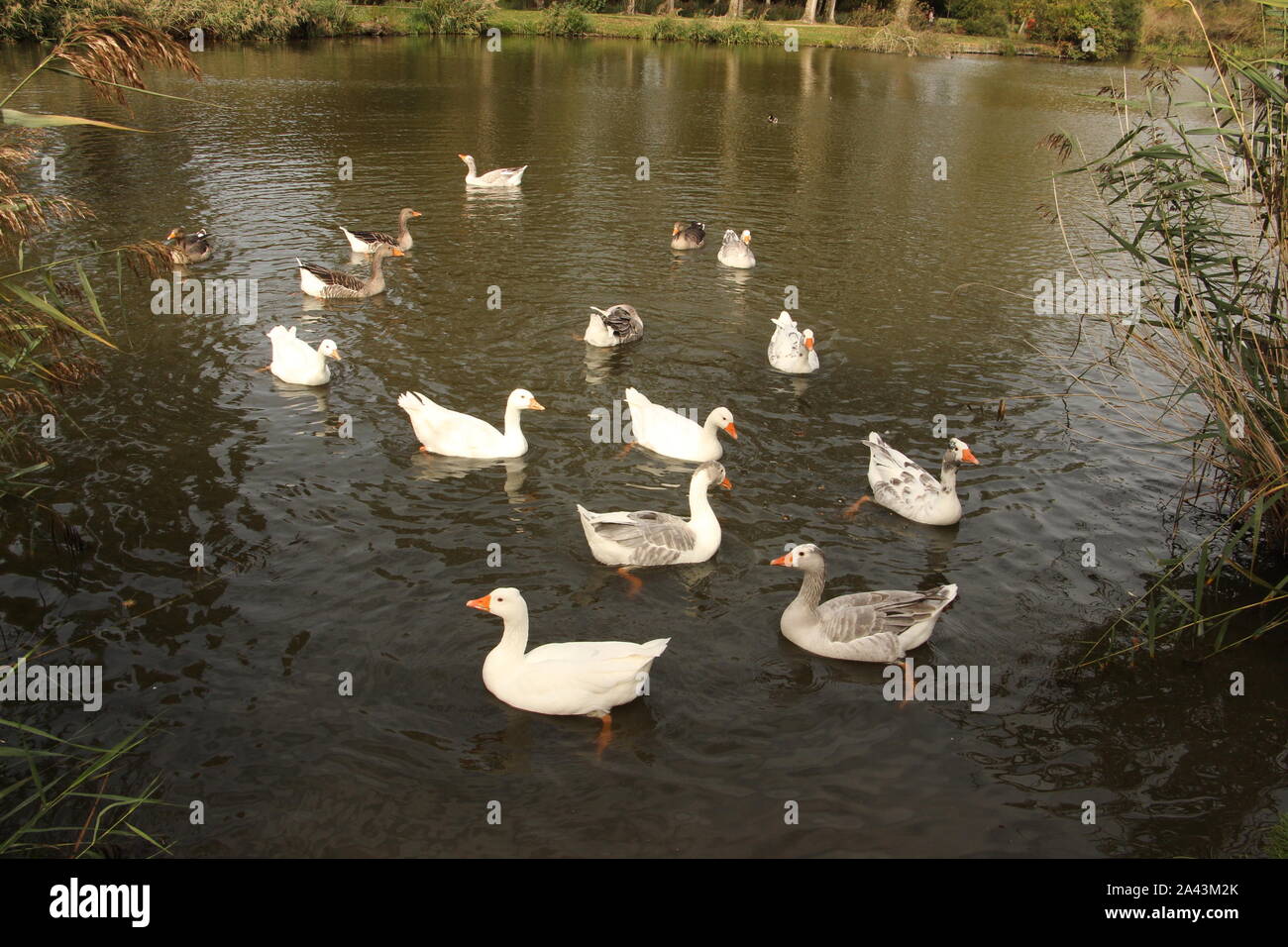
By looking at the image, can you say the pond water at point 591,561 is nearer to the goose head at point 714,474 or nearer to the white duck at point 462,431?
the goose head at point 714,474

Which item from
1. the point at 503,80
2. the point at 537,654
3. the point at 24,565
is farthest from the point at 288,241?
the point at 503,80

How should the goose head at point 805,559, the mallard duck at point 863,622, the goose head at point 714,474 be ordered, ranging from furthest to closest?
the goose head at point 714,474 → the goose head at point 805,559 → the mallard duck at point 863,622

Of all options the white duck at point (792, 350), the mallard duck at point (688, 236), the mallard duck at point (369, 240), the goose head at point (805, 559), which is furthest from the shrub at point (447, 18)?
the goose head at point (805, 559)

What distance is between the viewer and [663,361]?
14773 mm

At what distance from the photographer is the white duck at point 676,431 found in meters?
11.6

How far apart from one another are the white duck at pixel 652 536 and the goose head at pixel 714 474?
22 centimetres

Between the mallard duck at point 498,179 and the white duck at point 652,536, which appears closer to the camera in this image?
the white duck at point 652,536

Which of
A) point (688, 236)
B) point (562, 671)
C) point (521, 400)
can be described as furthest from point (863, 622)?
point (688, 236)

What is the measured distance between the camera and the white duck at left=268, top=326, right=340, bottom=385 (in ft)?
42.2

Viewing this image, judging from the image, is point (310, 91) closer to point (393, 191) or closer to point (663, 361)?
point (393, 191)

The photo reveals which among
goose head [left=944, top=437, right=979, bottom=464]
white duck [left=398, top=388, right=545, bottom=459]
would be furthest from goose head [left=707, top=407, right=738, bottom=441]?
goose head [left=944, top=437, right=979, bottom=464]

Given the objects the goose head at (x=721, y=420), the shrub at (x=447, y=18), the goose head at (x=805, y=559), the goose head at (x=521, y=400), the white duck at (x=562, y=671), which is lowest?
the white duck at (x=562, y=671)

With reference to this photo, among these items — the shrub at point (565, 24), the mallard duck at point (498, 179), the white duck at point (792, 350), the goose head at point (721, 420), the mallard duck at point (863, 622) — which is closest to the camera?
the mallard duck at point (863, 622)
